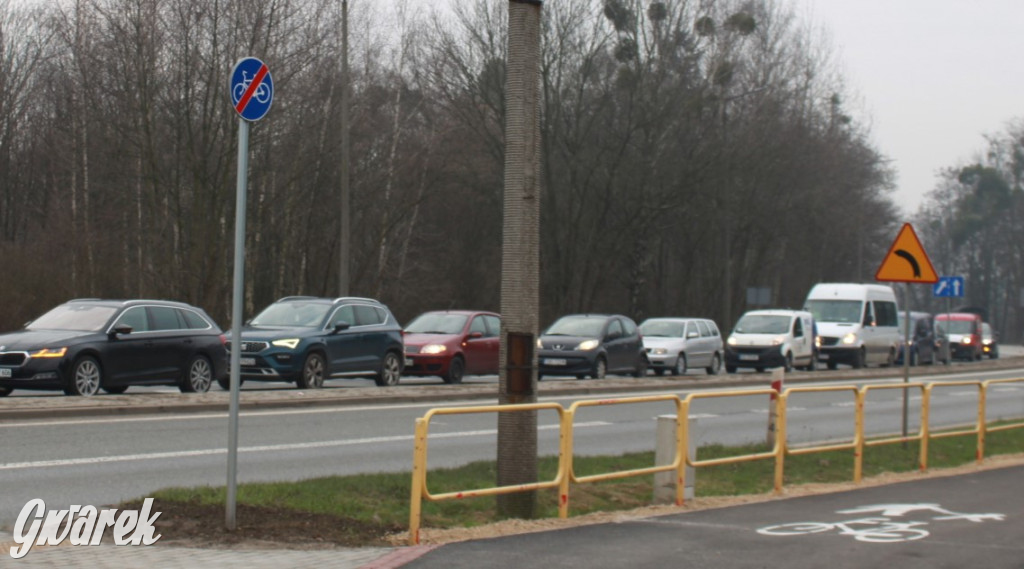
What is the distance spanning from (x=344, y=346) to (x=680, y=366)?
43.5 ft

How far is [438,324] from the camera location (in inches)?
1150

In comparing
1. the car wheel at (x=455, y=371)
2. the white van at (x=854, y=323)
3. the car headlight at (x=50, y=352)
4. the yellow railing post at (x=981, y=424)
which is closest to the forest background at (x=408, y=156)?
the white van at (x=854, y=323)

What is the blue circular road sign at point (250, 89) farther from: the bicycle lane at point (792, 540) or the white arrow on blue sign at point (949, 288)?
the white arrow on blue sign at point (949, 288)

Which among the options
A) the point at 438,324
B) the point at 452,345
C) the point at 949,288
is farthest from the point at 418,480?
the point at 949,288

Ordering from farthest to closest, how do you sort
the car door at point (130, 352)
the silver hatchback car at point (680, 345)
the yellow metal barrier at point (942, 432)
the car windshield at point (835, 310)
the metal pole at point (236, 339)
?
the car windshield at point (835, 310), the silver hatchback car at point (680, 345), the car door at point (130, 352), the yellow metal barrier at point (942, 432), the metal pole at point (236, 339)

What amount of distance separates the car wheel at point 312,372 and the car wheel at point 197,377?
6.91 feet

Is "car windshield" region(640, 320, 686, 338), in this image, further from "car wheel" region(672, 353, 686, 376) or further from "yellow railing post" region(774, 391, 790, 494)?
"yellow railing post" region(774, 391, 790, 494)

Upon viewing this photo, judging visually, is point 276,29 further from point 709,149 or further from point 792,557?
point 792,557

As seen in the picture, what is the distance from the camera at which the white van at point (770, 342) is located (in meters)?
38.4

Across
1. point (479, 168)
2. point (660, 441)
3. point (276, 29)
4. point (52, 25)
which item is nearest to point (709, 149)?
point (479, 168)

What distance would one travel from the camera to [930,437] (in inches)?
624

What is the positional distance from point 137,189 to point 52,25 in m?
6.77

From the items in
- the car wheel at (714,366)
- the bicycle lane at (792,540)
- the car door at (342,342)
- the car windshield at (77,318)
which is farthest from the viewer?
the car wheel at (714,366)

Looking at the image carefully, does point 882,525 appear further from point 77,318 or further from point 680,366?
point 680,366
